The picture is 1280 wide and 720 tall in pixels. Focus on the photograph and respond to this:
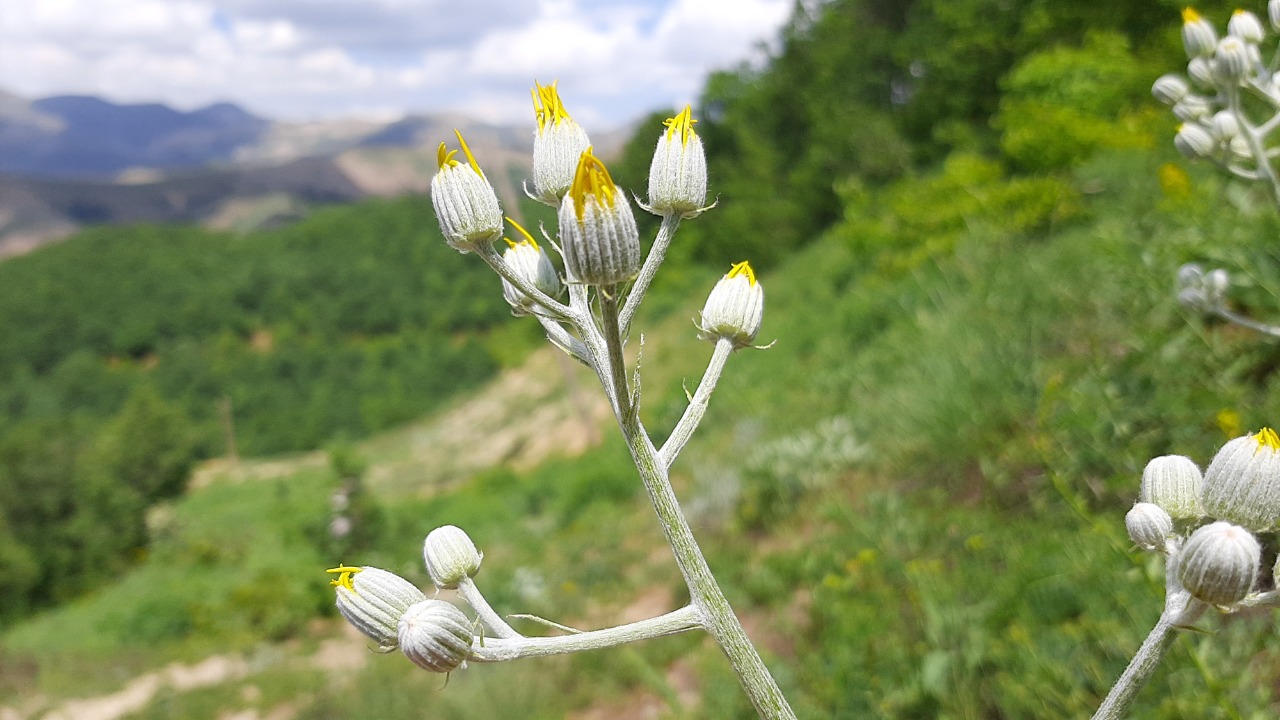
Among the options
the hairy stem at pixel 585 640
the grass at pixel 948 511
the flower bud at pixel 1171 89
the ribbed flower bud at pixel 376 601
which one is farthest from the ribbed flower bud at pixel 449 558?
the flower bud at pixel 1171 89

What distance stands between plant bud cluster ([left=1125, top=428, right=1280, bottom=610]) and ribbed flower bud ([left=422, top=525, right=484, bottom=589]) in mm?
1166

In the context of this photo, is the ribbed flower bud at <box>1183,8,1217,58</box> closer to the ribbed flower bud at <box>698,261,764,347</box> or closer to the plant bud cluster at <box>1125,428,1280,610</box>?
the plant bud cluster at <box>1125,428,1280,610</box>

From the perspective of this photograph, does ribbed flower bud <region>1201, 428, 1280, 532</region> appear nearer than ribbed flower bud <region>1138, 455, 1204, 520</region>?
Yes

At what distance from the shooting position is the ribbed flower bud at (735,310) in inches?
56.7

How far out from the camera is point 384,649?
4.34 feet

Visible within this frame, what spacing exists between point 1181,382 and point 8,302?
101 m

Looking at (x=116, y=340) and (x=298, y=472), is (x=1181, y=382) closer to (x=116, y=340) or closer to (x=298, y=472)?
(x=298, y=472)

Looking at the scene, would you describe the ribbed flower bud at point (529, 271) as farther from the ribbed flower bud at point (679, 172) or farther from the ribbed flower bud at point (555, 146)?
the ribbed flower bud at point (679, 172)

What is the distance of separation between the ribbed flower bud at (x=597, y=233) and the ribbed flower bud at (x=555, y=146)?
0.70 feet

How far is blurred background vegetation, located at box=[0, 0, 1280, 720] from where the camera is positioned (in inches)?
153

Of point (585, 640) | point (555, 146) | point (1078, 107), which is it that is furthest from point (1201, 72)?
point (1078, 107)

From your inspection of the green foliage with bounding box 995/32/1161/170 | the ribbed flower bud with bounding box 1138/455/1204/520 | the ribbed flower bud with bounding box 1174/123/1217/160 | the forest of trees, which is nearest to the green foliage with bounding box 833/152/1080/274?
the forest of trees

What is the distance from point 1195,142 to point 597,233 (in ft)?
8.32

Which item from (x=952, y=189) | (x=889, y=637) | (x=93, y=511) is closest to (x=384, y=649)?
(x=889, y=637)
